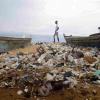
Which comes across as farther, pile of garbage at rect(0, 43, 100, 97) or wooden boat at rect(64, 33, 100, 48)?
wooden boat at rect(64, 33, 100, 48)

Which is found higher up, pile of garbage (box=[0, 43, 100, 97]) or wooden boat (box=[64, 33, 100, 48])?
wooden boat (box=[64, 33, 100, 48])

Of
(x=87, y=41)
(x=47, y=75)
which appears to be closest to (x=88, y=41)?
(x=87, y=41)

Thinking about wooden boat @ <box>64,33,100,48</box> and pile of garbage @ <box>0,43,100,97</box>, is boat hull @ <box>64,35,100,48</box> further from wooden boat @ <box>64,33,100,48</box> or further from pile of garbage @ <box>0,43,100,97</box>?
pile of garbage @ <box>0,43,100,97</box>

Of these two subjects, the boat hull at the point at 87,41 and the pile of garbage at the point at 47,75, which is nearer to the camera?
the pile of garbage at the point at 47,75

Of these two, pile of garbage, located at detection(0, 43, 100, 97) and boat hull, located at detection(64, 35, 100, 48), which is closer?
pile of garbage, located at detection(0, 43, 100, 97)

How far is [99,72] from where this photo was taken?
823cm

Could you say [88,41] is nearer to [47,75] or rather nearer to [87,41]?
[87,41]

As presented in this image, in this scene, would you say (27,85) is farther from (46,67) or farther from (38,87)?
(46,67)

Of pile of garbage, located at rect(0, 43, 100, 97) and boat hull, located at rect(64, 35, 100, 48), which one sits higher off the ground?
boat hull, located at rect(64, 35, 100, 48)

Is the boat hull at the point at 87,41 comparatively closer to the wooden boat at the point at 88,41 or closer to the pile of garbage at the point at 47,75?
the wooden boat at the point at 88,41

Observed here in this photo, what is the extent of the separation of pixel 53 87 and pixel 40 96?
0.46 meters

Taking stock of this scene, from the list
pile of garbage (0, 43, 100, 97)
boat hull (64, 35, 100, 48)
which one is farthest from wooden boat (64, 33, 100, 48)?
pile of garbage (0, 43, 100, 97)

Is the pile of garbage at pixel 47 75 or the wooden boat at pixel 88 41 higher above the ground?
the wooden boat at pixel 88 41

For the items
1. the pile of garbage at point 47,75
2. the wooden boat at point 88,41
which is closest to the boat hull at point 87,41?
the wooden boat at point 88,41
